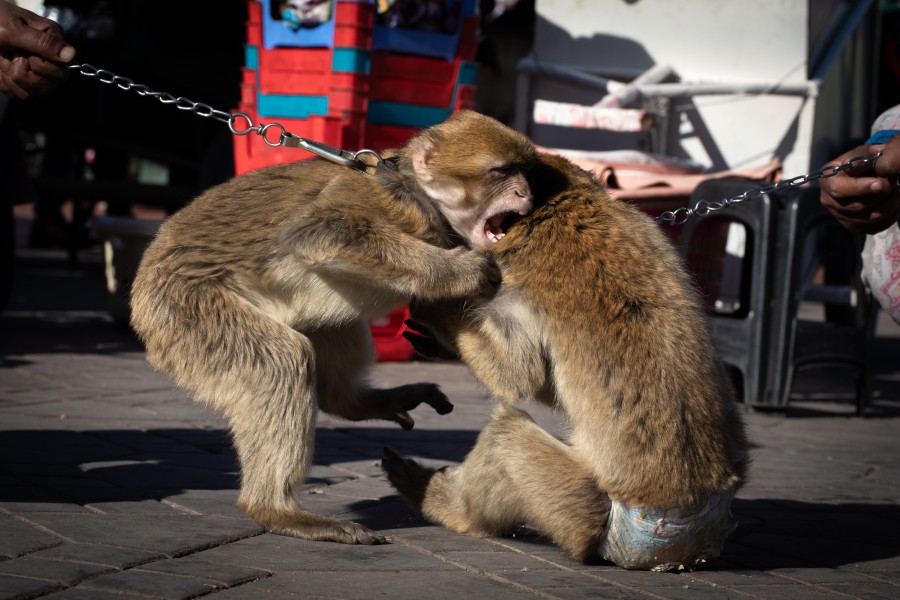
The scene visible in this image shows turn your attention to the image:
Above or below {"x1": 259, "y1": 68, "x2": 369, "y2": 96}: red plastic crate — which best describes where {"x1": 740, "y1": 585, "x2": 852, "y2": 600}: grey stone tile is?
below

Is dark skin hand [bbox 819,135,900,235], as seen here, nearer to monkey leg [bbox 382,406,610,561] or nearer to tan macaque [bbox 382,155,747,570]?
tan macaque [bbox 382,155,747,570]

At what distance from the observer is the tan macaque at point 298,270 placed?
3.24 m

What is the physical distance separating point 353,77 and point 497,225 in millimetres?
3270

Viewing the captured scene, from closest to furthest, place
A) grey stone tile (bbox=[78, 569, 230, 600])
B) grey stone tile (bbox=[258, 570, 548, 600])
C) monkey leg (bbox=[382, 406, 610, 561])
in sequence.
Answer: grey stone tile (bbox=[78, 569, 230, 600]), grey stone tile (bbox=[258, 570, 548, 600]), monkey leg (bbox=[382, 406, 610, 561])

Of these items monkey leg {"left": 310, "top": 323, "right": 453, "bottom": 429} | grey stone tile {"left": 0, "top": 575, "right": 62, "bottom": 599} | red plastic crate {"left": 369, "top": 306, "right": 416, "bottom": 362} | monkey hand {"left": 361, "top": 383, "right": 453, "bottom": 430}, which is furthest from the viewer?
red plastic crate {"left": 369, "top": 306, "right": 416, "bottom": 362}

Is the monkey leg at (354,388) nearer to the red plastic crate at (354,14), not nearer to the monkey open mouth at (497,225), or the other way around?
the monkey open mouth at (497,225)

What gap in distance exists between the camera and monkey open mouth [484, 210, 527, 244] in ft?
10.8

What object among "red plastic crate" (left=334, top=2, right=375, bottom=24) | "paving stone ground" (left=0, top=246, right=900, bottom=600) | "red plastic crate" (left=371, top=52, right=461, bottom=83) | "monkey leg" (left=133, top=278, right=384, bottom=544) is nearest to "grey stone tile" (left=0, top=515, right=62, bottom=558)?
"paving stone ground" (left=0, top=246, right=900, bottom=600)

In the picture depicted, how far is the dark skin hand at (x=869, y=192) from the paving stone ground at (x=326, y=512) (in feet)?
3.42

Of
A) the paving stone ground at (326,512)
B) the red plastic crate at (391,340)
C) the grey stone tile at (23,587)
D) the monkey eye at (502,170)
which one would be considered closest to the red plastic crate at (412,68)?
the red plastic crate at (391,340)

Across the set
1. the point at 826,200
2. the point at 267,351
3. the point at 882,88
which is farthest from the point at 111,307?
the point at 882,88

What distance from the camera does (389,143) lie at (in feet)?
21.9

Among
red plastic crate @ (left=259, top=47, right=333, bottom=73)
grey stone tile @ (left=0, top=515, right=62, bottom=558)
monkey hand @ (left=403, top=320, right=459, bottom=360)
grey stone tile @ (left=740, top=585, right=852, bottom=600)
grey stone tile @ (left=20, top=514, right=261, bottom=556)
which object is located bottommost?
grey stone tile @ (left=20, top=514, right=261, bottom=556)

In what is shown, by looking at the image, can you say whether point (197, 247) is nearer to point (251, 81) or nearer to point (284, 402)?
point (284, 402)
